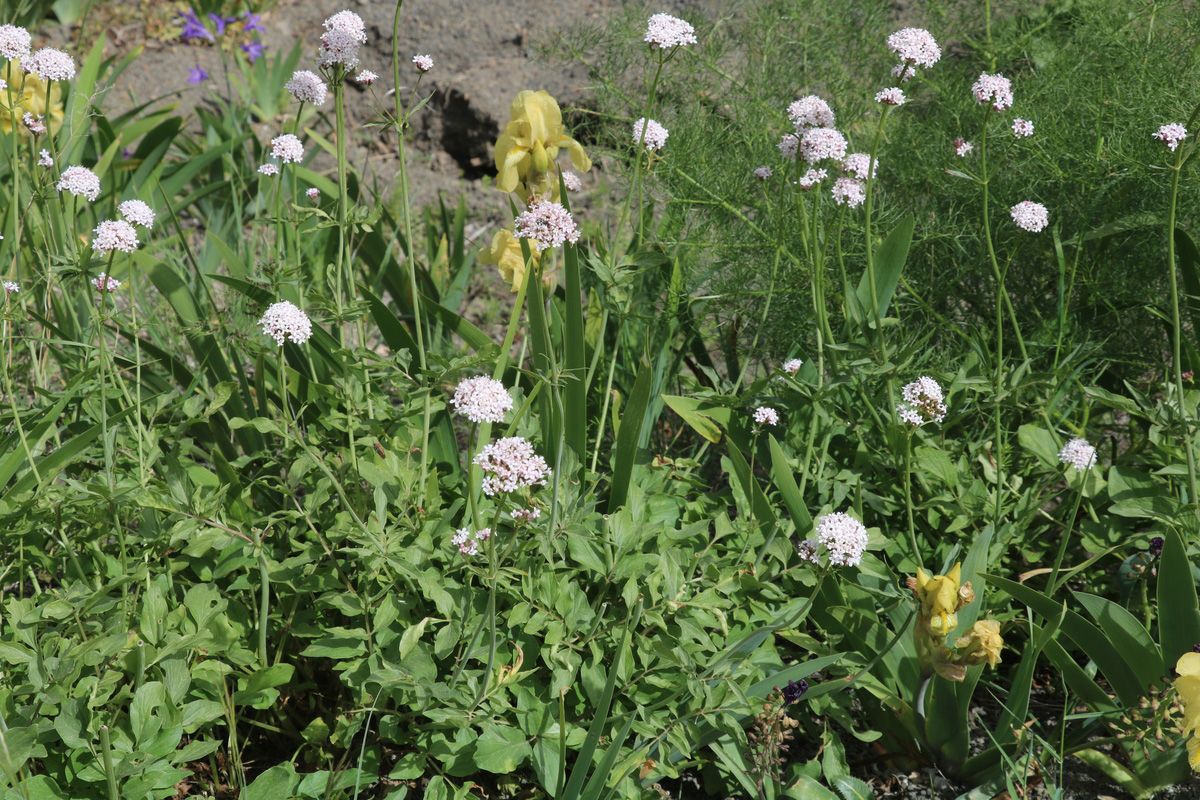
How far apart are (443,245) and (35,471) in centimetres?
134

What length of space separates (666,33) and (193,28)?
11.7ft

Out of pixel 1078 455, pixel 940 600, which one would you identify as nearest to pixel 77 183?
pixel 940 600

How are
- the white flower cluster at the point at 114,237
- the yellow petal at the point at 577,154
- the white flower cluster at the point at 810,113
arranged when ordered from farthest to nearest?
1. the yellow petal at the point at 577,154
2. the white flower cluster at the point at 810,113
3. the white flower cluster at the point at 114,237

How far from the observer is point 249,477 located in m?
1.59

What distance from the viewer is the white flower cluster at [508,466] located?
92cm

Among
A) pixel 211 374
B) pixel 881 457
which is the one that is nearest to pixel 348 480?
pixel 211 374

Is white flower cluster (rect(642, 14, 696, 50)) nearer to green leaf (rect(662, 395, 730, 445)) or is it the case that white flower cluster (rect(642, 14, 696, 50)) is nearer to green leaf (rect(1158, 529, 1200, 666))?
green leaf (rect(662, 395, 730, 445))

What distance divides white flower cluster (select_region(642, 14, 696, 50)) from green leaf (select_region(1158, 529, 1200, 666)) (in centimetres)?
95

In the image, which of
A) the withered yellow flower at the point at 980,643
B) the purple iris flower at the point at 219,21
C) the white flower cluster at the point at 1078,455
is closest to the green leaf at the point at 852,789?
the withered yellow flower at the point at 980,643

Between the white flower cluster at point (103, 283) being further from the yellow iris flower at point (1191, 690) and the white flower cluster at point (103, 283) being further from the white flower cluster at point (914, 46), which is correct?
the yellow iris flower at point (1191, 690)

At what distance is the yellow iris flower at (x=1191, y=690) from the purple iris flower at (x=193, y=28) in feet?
13.5

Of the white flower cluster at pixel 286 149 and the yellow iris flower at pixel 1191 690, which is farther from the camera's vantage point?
the white flower cluster at pixel 286 149

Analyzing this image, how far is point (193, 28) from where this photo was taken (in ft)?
13.1

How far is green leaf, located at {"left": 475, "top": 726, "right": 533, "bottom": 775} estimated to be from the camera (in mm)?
1126
